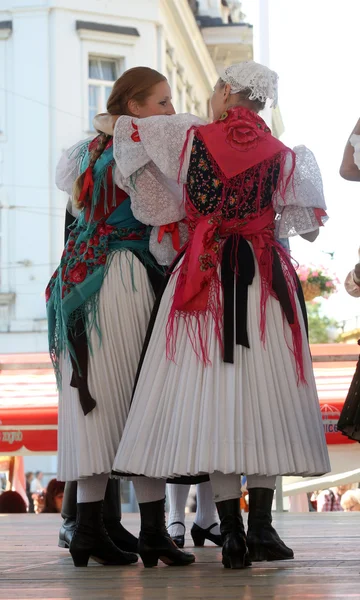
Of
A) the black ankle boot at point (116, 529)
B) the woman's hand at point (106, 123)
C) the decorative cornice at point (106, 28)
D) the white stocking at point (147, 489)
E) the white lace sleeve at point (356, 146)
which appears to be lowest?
the black ankle boot at point (116, 529)

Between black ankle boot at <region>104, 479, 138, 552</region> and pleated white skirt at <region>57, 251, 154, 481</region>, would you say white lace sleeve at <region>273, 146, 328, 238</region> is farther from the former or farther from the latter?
black ankle boot at <region>104, 479, 138, 552</region>

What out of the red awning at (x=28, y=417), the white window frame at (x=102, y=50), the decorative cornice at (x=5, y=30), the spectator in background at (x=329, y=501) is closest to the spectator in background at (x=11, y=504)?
the red awning at (x=28, y=417)

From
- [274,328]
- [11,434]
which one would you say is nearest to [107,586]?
[274,328]

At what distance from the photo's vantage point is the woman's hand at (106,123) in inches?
125

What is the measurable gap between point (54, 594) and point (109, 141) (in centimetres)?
146

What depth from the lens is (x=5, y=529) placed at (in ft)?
16.8

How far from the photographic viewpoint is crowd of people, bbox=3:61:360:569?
108 inches

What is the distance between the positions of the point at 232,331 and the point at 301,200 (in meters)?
0.43

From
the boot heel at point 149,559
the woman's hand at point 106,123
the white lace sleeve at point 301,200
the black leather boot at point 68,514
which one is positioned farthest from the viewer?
the black leather boot at point 68,514

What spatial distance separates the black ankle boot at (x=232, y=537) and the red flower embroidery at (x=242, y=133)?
929mm

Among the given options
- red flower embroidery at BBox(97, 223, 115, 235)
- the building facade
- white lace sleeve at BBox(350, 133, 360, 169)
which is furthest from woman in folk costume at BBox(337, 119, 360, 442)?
the building facade

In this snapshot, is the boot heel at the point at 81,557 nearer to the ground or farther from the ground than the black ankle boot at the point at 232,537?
nearer to the ground

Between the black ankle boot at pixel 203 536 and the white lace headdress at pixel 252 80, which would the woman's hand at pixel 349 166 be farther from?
the black ankle boot at pixel 203 536

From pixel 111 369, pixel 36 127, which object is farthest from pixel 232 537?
pixel 36 127
